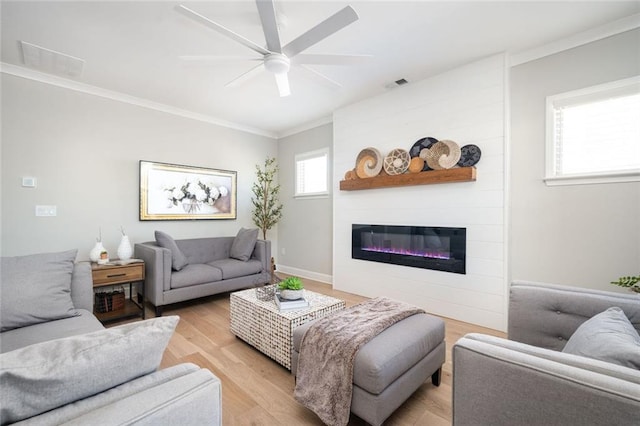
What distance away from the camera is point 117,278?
289 centimetres

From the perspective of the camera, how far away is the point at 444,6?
7.02 feet

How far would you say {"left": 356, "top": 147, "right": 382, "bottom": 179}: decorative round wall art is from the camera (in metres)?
3.69

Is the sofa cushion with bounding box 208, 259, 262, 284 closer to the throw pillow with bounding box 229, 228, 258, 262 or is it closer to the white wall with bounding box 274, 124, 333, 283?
the throw pillow with bounding box 229, 228, 258, 262

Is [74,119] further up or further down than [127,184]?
further up

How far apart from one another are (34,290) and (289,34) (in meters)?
2.66

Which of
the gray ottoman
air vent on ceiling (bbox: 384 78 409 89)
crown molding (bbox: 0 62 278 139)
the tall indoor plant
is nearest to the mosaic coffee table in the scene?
the gray ottoman

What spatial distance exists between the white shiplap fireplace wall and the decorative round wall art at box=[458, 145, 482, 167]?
0.06m

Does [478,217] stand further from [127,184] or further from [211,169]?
[127,184]

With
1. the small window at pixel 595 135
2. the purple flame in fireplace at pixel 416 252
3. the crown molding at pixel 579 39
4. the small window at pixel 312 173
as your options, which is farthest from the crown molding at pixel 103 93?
the small window at pixel 595 135

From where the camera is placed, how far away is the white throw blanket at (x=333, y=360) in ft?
4.63

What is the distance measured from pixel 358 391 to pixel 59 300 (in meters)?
1.90

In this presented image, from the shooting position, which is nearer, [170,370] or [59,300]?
[170,370]

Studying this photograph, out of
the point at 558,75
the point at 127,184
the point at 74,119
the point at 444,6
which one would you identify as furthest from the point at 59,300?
the point at 558,75

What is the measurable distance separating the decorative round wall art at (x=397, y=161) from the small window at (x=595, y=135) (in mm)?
1369
